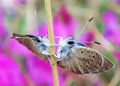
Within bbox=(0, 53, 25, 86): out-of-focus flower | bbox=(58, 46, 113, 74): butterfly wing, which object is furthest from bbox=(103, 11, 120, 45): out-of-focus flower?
bbox=(58, 46, 113, 74): butterfly wing

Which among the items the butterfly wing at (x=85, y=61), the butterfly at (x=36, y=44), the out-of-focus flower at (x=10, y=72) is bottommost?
the out-of-focus flower at (x=10, y=72)

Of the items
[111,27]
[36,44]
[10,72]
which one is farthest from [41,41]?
[111,27]

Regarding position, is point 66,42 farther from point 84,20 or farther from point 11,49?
point 84,20

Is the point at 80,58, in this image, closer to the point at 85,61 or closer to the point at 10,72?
the point at 85,61

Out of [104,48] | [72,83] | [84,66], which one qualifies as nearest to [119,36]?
[104,48]

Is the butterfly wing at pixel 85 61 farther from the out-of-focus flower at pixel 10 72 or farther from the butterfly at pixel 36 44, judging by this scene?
the out-of-focus flower at pixel 10 72

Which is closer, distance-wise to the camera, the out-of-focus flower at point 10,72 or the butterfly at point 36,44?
the butterfly at point 36,44

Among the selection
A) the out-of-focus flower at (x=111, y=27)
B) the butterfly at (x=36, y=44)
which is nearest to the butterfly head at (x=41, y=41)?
the butterfly at (x=36, y=44)
